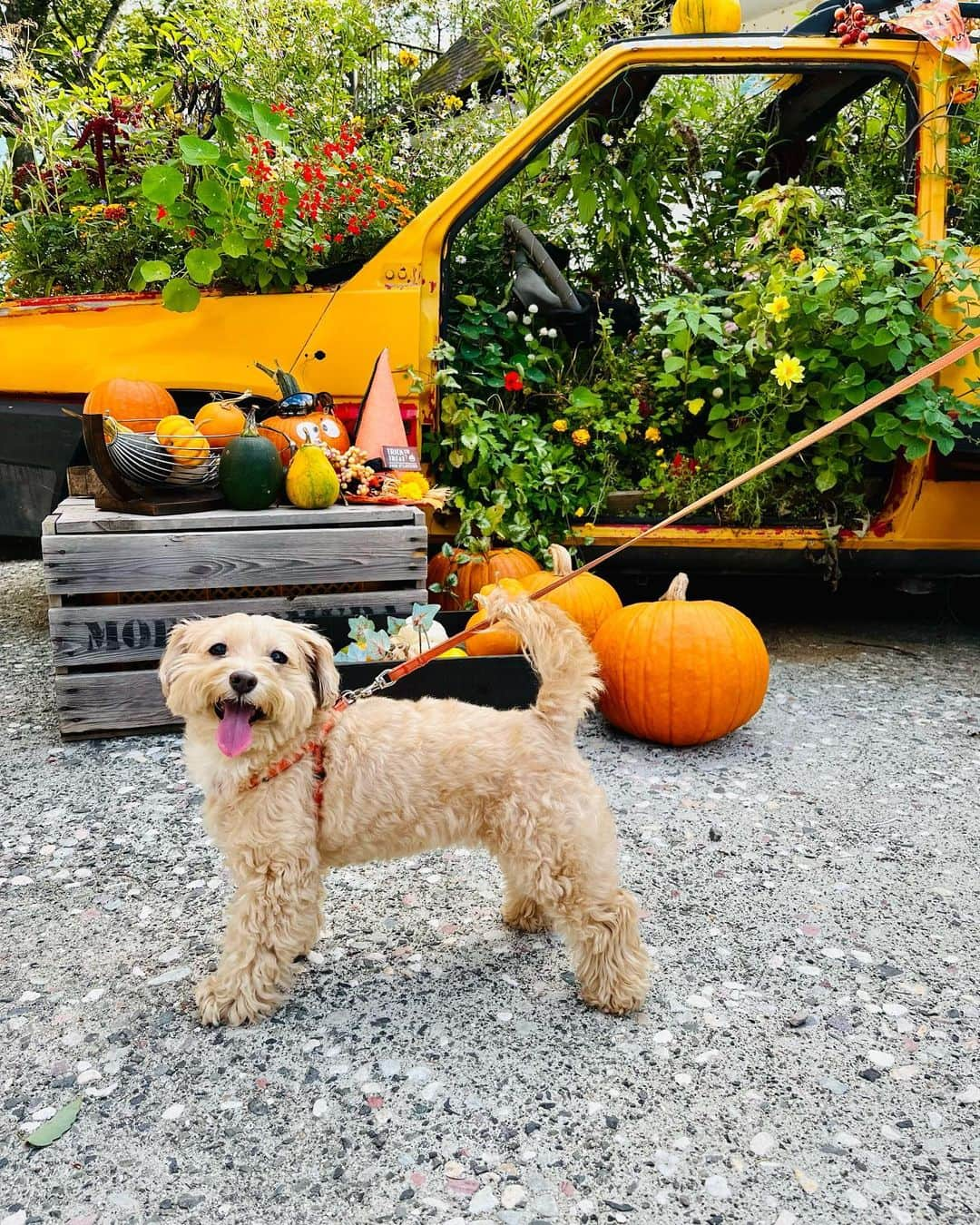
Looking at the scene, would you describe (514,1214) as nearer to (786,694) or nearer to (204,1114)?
(204,1114)

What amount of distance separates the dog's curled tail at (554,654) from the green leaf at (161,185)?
293 cm

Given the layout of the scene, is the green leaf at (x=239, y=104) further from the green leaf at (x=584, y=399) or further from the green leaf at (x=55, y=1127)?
the green leaf at (x=55, y=1127)

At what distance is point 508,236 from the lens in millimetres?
4906

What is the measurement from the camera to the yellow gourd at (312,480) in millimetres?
3541

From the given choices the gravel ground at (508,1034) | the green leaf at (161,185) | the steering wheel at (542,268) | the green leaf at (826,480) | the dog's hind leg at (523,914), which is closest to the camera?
the gravel ground at (508,1034)

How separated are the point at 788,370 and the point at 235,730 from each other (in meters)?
3.17

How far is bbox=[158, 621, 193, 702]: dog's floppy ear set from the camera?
6.29 feet

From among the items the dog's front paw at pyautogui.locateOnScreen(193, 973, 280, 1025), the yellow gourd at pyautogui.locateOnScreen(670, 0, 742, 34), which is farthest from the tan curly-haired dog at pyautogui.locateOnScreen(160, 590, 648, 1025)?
the yellow gourd at pyautogui.locateOnScreen(670, 0, 742, 34)

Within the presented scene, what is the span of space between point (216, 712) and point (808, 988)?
1.57 m

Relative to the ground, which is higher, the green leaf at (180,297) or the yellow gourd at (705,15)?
the yellow gourd at (705,15)

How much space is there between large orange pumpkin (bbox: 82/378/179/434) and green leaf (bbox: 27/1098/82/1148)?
103 inches

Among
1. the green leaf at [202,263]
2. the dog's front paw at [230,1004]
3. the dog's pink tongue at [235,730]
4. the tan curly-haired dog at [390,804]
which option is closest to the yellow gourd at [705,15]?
the green leaf at [202,263]

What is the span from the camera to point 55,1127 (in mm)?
1726

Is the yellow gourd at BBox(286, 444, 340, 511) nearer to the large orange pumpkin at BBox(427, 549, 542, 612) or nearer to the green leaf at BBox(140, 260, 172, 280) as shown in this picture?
the large orange pumpkin at BBox(427, 549, 542, 612)
